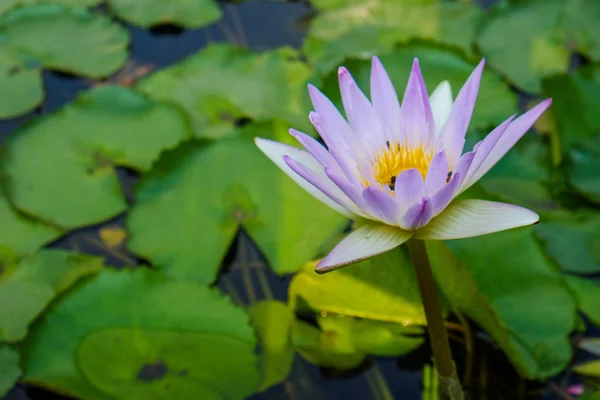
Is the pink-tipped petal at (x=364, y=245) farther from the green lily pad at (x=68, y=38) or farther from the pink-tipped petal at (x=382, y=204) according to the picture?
the green lily pad at (x=68, y=38)

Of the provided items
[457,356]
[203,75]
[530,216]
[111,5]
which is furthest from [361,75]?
[111,5]

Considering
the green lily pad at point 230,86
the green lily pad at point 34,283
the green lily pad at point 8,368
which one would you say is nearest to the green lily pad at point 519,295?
the green lily pad at point 230,86

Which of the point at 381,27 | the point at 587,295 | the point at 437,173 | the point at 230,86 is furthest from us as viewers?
the point at 381,27

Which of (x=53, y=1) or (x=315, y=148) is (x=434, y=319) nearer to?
(x=315, y=148)

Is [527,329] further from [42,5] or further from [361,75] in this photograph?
[42,5]

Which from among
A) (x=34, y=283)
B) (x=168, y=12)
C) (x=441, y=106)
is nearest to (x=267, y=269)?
(x=34, y=283)

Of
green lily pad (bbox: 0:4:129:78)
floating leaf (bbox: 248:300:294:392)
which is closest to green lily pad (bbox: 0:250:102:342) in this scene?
floating leaf (bbox: 248:300:294:392)
